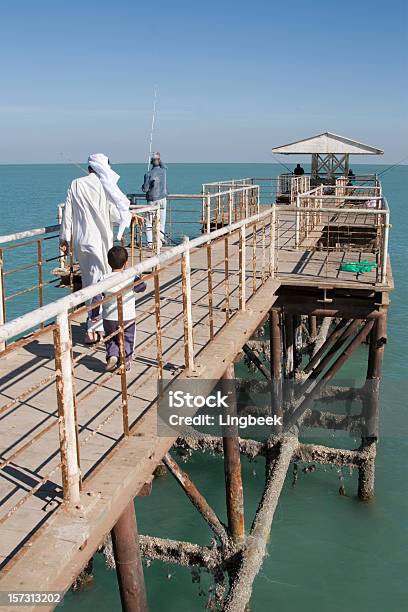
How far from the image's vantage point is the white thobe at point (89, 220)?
5660 mm

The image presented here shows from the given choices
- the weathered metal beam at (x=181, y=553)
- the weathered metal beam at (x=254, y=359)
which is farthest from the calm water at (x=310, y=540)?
the weathered metal beam at (x=254, y=359)

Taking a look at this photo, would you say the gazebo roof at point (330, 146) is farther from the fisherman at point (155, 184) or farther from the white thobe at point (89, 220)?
the white thobe at point (89, 220)

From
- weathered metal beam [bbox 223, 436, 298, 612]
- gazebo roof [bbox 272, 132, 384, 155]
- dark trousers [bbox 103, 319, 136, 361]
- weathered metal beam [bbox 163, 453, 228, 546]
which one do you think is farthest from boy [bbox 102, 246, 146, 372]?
gazebo roof [bbox 272, 132, 384, 155]

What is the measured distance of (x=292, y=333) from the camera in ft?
45.4

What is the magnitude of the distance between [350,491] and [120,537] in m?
7.96

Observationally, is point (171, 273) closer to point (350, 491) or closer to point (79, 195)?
point (79, 195)

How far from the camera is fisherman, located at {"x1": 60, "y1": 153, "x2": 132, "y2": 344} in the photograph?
18.5 feet

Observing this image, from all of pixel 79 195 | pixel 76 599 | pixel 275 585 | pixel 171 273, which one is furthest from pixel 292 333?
pixel 79 195

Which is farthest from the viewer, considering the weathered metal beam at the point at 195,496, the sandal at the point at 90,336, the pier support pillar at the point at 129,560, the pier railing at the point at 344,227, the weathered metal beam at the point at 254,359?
the weathered metal beam at the point at 254,359

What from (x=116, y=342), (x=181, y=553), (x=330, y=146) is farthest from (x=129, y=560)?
(x=330, y=146)

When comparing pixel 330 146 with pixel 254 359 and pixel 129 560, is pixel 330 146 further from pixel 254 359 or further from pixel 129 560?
pixel 129 560

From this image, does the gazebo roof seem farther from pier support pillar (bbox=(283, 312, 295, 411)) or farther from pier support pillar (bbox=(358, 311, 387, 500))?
pier support pillar (bbox=(358, 311, 387, 500))

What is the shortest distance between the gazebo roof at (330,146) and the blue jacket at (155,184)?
43.6ft

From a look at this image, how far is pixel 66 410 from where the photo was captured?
124 inches
